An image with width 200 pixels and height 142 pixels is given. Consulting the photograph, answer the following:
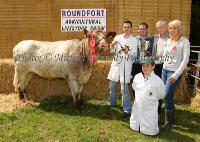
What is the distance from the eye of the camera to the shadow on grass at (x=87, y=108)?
8258 mm

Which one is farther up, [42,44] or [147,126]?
[42,44]

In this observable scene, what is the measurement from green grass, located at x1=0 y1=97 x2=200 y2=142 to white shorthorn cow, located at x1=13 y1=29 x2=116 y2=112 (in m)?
0.55

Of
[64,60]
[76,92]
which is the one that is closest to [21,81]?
[64,60]

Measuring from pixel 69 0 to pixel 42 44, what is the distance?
1.80 metres

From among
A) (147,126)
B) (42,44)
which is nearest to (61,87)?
(42,44)

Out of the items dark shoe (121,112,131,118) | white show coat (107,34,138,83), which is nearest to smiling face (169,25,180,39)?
white show coat (107,34,138,83)

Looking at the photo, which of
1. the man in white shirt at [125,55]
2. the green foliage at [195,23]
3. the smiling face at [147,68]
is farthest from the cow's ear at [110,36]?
the green foliage at [195,23]

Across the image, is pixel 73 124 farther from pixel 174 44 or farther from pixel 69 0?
pixel 69 0

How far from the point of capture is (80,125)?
7.58m

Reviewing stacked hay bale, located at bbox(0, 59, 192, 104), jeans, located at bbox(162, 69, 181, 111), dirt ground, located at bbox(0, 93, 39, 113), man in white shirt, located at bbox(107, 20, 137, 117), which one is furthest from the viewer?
stacked hay bale, located at bbox(0, 59, 192, 104)

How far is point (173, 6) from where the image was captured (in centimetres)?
973

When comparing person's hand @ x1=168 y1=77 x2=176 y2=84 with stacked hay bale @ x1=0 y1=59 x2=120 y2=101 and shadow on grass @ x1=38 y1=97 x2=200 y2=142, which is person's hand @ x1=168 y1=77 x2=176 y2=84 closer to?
shadow on grass @ x1=38 y1=97 x2=200 y2=142

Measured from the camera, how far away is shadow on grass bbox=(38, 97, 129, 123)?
8.26 metres

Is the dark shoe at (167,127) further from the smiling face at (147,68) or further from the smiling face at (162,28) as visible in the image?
the smiling face at (162,28)
